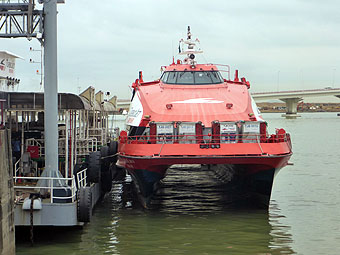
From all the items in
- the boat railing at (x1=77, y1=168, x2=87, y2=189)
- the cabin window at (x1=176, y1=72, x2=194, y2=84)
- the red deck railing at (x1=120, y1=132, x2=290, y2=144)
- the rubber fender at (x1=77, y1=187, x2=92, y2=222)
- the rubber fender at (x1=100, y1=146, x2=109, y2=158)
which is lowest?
the rubber fender at (x1=77, y1=187, x2=92, y2=222)

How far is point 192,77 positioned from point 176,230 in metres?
7.18

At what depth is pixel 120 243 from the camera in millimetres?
12828

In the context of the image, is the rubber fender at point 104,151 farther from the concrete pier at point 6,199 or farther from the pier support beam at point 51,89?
the concrete pier at point 6,199

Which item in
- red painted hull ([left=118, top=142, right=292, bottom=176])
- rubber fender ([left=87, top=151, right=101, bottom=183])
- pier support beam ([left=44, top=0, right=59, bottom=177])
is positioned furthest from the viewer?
rubber fender ([left=87, top=151, right=101, bottom=183])

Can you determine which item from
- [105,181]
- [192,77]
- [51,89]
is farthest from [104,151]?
[51,89]

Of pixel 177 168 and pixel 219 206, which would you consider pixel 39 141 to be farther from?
pixel 177 168

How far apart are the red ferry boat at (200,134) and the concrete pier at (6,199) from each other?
606 centimetres

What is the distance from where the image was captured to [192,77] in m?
19.6

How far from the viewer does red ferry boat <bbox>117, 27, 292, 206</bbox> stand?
49.4 ft

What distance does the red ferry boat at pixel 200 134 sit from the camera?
593 inches

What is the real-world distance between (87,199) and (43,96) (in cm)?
301

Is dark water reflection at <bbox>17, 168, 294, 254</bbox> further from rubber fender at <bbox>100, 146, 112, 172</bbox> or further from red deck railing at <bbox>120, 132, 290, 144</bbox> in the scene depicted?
red deck railing at <bbox>120, 132, 290, 144</bbox>

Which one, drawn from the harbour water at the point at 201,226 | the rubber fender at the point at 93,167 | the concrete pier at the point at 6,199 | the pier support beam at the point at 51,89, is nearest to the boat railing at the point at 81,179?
the rubber fender at the point at 93,167

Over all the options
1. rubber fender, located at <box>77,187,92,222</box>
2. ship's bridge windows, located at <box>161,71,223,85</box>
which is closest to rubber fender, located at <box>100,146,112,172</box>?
ship's bridge windows, located at <box>161,71,223,85</box>
